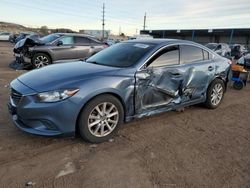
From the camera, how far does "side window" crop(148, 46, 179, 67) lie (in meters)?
4.36

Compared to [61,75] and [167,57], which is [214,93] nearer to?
[167,57]

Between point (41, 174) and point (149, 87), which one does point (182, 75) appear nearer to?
point (149, 87)

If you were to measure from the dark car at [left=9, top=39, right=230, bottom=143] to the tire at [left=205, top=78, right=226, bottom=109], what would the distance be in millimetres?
245

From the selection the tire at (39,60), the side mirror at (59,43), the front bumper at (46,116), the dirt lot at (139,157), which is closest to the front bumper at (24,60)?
the tire at (39,60)

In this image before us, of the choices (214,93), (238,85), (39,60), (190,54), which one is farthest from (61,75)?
(39,60)

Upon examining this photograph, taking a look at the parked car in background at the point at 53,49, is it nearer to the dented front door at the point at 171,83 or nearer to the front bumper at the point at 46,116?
the dented front door at the point at 171,83

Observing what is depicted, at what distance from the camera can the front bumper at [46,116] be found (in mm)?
3352

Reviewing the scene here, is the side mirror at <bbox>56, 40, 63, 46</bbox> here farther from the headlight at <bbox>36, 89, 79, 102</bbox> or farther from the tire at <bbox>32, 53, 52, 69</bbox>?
the headlight at <bbox>36, 89, 79, 102</bbox>

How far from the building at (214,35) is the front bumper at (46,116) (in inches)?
1735

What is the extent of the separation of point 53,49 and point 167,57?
6.91m

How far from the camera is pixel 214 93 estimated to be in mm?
5730

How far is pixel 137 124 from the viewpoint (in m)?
4.64

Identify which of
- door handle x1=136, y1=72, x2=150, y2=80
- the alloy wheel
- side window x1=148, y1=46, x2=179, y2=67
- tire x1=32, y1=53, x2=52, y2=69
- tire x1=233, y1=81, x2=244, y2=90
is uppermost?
side window x1=148, y1=46, x2=179, y2=67

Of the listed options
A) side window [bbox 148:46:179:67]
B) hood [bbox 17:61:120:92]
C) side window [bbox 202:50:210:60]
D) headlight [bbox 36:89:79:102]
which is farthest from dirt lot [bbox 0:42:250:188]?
side window [bbox 202:50:210:60]
